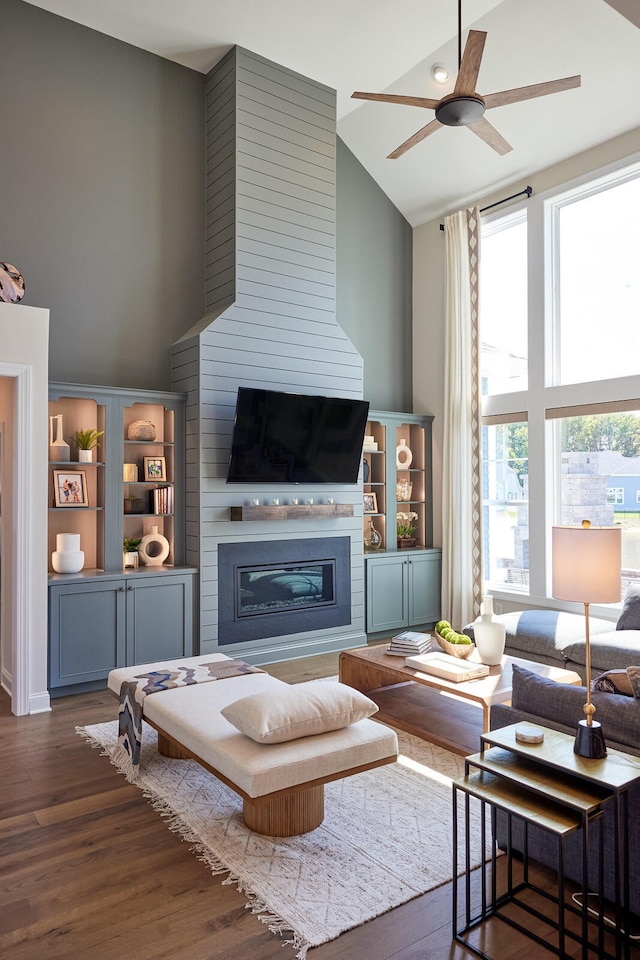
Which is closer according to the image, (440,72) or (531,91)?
(531,91)

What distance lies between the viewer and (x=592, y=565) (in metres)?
2.23

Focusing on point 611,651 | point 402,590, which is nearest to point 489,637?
point 611,651

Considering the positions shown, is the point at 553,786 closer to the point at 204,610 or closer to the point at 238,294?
the point at 204,610

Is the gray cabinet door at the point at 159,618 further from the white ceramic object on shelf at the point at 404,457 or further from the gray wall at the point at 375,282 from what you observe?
the gray wall at the point at 375,282

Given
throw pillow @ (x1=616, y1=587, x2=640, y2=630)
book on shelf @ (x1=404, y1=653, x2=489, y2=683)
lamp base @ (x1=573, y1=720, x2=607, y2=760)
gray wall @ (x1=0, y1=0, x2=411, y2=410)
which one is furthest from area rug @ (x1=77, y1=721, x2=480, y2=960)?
gray wall @ (x1=0, y1=0, x2=411, y2=410)

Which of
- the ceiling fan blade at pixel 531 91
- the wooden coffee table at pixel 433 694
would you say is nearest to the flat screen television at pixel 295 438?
the wooden coffee table at pixel 433 694

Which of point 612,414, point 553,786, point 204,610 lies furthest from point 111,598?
point 612,414

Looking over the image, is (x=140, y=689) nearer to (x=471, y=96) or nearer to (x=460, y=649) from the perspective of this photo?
(x=460, y=649)

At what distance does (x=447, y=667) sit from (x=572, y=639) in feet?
4.64

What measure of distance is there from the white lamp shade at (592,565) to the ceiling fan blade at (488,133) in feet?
9.10

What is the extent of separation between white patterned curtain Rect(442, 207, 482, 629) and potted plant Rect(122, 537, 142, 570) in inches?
115

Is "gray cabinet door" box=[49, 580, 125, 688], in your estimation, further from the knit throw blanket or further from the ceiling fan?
the ceiling fan

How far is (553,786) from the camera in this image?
1.99 metres

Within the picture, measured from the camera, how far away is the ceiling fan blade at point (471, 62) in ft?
10.8
